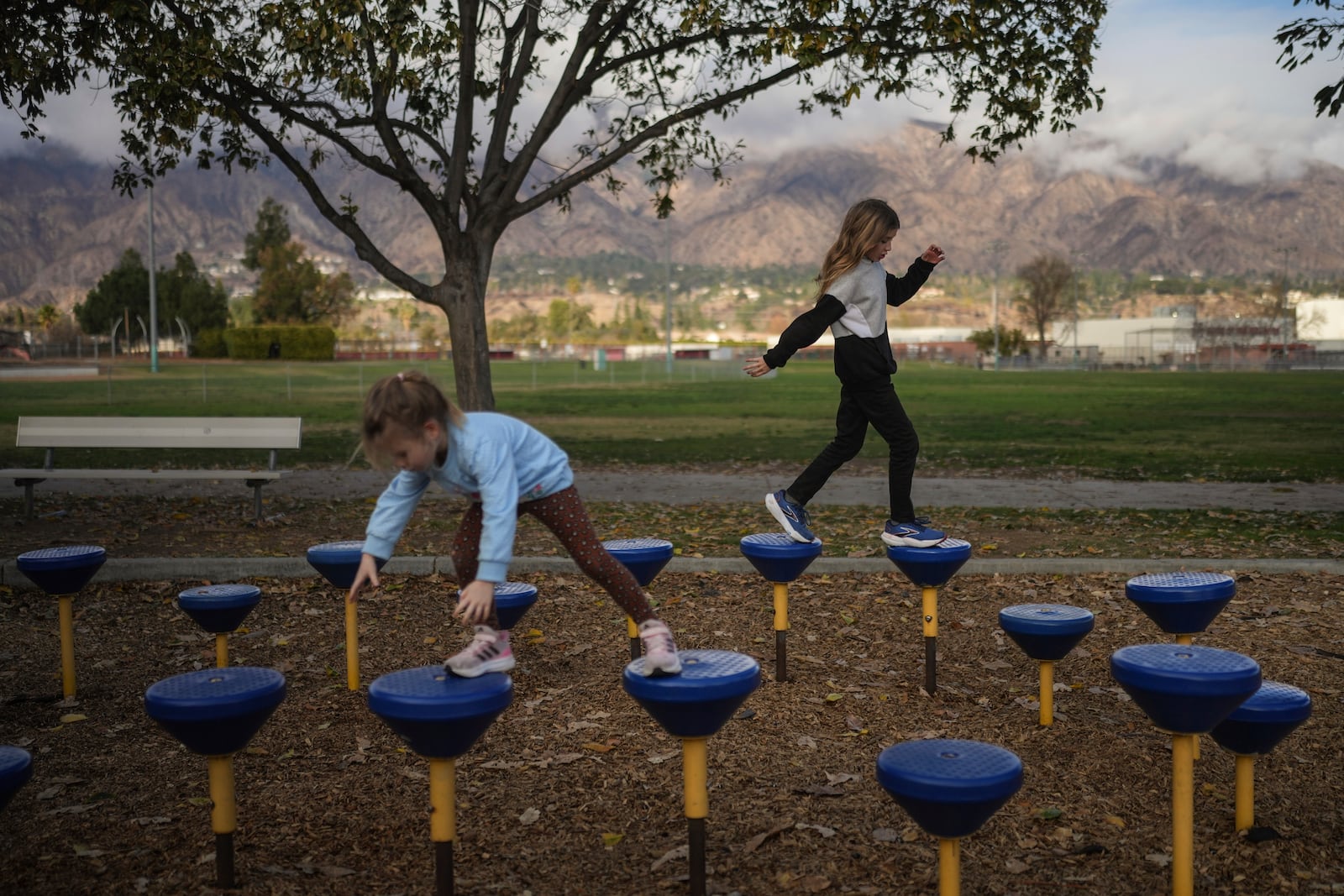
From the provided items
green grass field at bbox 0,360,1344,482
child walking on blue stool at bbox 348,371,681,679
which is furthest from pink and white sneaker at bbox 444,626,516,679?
green grass field at bbox 0,360,1344,482

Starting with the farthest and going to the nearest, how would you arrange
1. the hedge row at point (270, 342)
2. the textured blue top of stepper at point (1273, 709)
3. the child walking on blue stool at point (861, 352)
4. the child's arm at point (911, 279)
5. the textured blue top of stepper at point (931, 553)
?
the hedge row at point (270, 342)
the child's arm at point (911, 279)
the child walking on blue stool at point (861, 352)
the textured blue top of stepper at point (931, 553)
the textured blue top of stepper at point (1273, 709)

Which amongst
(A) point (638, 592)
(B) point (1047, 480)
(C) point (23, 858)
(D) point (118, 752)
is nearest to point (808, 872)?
(A) point (638, 592)

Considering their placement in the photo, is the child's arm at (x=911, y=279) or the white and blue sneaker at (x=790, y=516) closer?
the white and blue sneaker at (x=790, y=516)

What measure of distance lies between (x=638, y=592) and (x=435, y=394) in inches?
42.7

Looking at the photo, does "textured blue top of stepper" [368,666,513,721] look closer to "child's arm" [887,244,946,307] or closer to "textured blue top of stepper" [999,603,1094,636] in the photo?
"textured blue top of stepper" [999,603,1094,636]

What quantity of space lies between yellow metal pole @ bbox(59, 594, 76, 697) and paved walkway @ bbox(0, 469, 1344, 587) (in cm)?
206

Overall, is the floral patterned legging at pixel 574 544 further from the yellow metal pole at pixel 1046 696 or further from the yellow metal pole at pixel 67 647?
the yellow metal pole at pixel 67 647

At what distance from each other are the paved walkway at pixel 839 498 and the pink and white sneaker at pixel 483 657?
12.4 ft

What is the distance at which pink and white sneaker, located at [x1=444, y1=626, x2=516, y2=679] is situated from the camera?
3.58 meters

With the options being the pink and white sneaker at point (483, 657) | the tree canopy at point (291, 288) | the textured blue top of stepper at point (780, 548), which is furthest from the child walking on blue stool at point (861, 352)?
the tree canopy at point (291, 288)

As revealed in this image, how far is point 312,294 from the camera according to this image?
9756cm

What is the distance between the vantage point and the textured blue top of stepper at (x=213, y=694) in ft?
10.8

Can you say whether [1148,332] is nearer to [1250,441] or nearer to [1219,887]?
[1250,441]

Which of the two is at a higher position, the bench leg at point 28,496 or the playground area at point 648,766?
the bench leg at point 28,496
